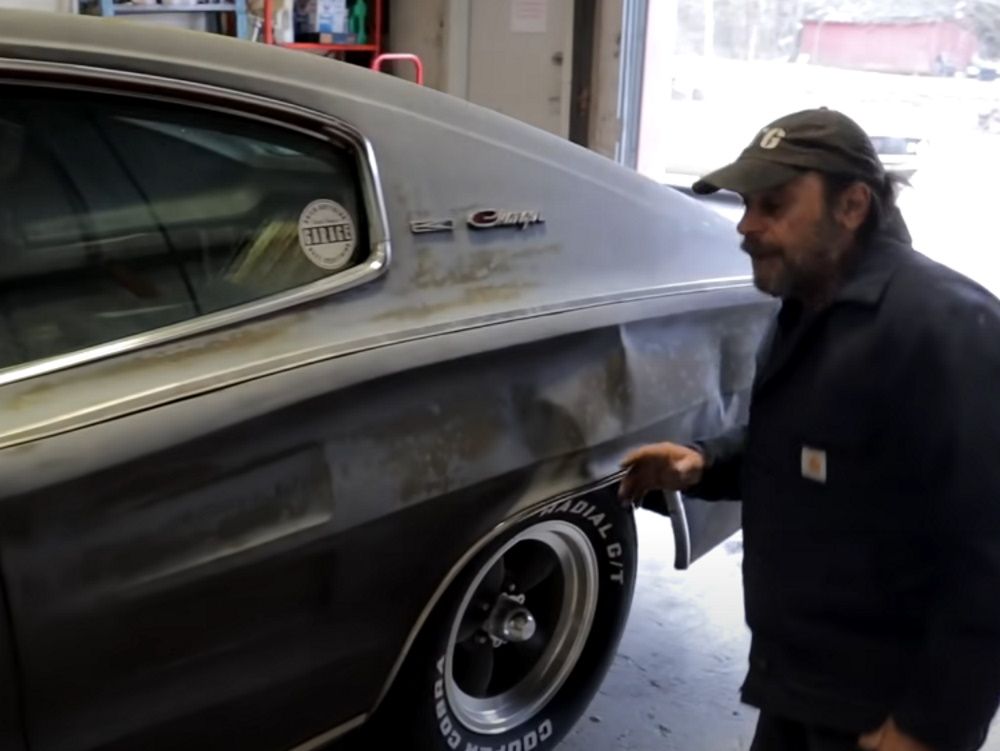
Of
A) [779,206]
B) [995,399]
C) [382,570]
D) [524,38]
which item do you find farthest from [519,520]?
[524,38]

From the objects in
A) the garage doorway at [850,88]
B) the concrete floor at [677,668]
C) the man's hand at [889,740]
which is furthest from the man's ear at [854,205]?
the garage doorway at [850,88]

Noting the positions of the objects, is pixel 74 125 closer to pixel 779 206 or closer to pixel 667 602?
pixel 779 206

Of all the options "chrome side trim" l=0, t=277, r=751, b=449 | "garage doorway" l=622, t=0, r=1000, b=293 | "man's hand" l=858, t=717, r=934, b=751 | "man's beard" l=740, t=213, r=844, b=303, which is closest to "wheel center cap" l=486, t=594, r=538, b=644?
"chrome side trim" l=0, t=277, r=751, b=449

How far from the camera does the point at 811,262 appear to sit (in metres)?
1.74

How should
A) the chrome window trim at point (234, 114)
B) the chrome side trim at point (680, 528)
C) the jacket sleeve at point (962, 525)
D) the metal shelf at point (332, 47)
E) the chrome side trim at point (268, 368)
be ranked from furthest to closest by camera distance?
the metal shelf at point (332, 47) < the chrome side trim at point (680, 528) < the chrome window trim at point (234, 114) < the chrome side trim at point (268, 368) < the jacket sleeve at point (962, 525)

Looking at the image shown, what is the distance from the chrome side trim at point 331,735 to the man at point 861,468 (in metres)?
0.72

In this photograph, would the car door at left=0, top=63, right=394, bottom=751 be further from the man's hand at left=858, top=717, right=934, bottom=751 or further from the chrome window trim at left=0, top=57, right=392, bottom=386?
the man's hand at left=858, top=717, right=934, bottom=751

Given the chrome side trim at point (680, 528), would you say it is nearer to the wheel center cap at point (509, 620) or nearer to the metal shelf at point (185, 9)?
→ the wheel center cap at point (509, 620)

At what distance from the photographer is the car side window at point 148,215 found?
74.6 inches

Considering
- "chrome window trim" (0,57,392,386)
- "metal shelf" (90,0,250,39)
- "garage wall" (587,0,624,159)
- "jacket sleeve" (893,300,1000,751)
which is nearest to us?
"jacket sleeve" (893,300,1000,751)

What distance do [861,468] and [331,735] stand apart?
3.37ft

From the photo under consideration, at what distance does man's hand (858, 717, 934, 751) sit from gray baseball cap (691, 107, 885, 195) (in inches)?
28.6

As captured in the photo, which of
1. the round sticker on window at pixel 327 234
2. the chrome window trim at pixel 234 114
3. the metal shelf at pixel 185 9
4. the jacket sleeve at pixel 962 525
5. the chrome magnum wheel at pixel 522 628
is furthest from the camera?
the metal shelf at pixel 185 9

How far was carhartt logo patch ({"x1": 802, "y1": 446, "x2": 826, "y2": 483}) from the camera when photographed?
68.5 inches
